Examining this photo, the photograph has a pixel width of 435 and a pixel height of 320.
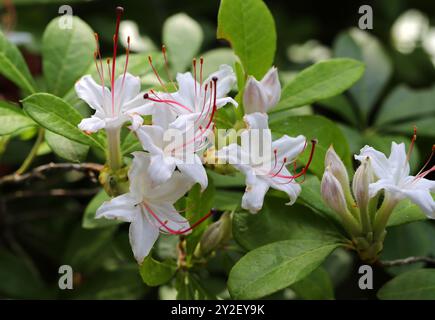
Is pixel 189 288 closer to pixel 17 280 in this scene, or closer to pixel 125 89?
pixel 125 89

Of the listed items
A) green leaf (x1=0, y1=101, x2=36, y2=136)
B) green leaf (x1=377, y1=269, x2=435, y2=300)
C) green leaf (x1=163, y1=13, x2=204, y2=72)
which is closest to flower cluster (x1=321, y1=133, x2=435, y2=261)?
green leaf (x1=377, y1=269, x2=435, y2=300)

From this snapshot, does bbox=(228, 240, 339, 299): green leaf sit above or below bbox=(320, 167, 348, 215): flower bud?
below

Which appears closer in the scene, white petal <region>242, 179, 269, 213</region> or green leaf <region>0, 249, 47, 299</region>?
white petal <region>242, 179, 269, 213</region>

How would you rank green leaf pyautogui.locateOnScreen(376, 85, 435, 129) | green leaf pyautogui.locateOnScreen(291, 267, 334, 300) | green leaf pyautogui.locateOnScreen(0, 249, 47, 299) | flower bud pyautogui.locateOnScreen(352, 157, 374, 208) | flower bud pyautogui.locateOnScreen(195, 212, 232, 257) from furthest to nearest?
green leaf pyautogui.locateOnScreen(376, 85, 435, 129) → green leaf pyautogui.locateOnScreen(0, 249, 47, 299) → green leaf pyautogui.locateOnScreen(291, 267, 334, 300) → flower bud pyautogui.locateOnScreen(195, 212, 232, 257) → flower bud pyautogui.locateOnScreen(352, 157, 374, 208)

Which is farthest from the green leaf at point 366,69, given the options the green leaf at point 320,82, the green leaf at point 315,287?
the green leaf at point 315,287

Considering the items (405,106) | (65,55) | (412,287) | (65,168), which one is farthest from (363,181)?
(405,106)

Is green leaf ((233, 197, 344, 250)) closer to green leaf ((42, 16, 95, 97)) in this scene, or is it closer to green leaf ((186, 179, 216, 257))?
green leaf ((186, 179, 216, 257))

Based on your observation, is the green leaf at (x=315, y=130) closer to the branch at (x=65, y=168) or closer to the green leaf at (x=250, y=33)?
the green leaf at (x=250, y=33)
